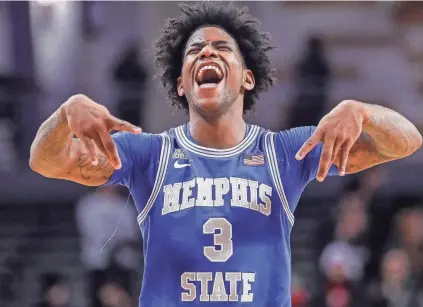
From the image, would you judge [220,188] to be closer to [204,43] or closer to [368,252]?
[204,43]

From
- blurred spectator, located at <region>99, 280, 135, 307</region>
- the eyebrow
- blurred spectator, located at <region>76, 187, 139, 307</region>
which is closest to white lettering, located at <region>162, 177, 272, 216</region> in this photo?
the eyebrow

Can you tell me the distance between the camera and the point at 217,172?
482 cm

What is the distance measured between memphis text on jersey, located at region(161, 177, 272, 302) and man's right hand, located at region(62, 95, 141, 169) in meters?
0.56

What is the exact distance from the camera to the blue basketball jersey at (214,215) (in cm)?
464

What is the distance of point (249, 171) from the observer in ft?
15.9

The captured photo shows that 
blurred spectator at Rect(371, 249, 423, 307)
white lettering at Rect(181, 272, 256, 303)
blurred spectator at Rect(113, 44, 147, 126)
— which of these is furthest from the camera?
blurred spectator at Rect(113, 44, 147, 126)

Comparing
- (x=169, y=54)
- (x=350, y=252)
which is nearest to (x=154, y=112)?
(x=350, y=252)

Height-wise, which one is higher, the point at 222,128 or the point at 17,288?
the point at 222,128

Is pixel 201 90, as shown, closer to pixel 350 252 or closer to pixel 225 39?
pixel 225 39

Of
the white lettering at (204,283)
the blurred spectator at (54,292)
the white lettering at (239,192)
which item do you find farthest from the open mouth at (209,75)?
the blurred spectator at (54,292)

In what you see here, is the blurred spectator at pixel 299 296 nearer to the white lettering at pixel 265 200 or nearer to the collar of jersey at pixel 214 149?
the collar of jersey at pixel 214 149

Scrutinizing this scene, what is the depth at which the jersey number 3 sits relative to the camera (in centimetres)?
466

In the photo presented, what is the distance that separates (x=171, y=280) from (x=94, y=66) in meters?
9.21

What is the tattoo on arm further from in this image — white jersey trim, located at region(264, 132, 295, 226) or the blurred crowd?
the blurred crowd
